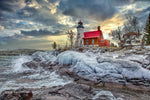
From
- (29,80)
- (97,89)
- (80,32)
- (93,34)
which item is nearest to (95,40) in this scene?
(93,34)

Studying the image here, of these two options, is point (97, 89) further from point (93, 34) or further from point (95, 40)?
point (93, 34)

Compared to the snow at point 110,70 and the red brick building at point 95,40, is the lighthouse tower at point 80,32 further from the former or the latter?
the snow at point 110,70

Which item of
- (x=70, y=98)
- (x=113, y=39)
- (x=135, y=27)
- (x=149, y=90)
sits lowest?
(x=149, y=90)

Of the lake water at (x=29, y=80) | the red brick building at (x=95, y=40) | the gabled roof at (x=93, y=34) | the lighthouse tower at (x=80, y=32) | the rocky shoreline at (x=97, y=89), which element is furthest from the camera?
the lighthouse tower at (x=80, y=32)

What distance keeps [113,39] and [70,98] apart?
40.9 m

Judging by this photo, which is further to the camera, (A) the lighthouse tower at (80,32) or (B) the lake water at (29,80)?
(A) the lighthouse tower at (80,32)

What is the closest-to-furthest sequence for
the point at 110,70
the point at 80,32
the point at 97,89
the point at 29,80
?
the point at 97,89, the point at 110,70, the point at 29,80, the point at 80,32

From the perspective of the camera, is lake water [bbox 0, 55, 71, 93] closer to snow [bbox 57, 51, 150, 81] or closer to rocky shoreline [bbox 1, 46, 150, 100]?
rocky shoreline [bbox 1, 46, 150, 100]

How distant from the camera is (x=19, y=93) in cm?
654

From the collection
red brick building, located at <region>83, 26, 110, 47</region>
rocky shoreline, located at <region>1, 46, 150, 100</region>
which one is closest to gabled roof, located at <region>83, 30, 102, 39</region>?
red brick building, located at <region>83, 26, 110, 47</region>

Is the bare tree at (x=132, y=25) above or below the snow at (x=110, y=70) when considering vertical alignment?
above

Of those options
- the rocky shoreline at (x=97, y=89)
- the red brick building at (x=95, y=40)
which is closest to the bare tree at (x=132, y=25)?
the red brick building at (x=95, y=40)

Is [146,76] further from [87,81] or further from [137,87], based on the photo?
[87,81]

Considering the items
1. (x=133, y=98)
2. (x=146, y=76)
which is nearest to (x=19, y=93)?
(x=133, y=98)
